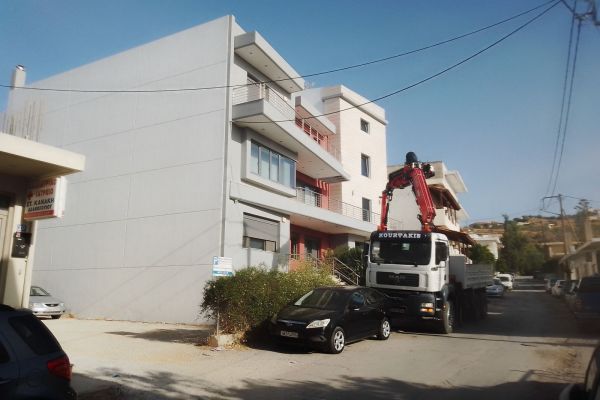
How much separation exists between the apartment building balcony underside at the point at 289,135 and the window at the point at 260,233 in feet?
12.8

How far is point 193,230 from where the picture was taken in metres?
18.1

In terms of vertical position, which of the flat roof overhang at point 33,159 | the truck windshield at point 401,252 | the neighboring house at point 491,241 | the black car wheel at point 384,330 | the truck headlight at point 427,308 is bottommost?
the black car wheel at point 384,330

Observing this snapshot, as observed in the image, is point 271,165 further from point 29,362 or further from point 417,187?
point 29,362

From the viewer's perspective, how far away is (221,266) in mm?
12461

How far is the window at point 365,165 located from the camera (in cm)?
3339

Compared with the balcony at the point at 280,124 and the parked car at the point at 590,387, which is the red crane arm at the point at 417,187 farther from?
the parked car at the point at 590,387

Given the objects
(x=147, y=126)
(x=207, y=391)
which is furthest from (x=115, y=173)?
(x=207, y=391)

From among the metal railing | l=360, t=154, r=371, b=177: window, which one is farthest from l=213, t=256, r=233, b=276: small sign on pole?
l=360, t=154, r=371, b=177: window

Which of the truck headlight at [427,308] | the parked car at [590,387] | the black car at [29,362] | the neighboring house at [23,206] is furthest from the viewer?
the truck headlight at [427,308]

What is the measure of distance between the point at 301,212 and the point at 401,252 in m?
7.76

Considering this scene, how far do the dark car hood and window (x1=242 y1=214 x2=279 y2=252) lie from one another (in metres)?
7.68

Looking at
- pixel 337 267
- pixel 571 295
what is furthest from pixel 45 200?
pixel 571 295

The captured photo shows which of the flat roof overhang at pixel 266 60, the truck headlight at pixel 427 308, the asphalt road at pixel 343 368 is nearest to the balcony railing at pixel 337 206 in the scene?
the flat roof overhang at pixel 266 60

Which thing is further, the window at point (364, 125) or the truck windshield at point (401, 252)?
the window at point (364, 125)
